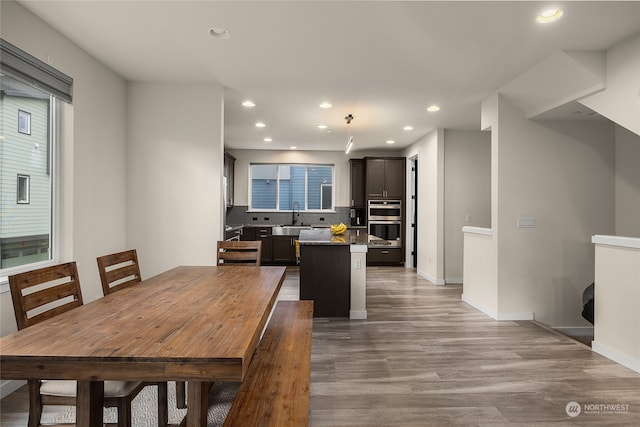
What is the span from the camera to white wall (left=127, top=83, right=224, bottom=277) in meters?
4.13

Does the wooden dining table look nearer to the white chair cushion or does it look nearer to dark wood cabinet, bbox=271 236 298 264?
the white chair cushion

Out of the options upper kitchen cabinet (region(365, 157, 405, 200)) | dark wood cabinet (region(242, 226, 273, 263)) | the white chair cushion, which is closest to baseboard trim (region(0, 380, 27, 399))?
the white chair cushion

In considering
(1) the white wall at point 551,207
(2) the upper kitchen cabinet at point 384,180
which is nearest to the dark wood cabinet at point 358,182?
(2) the upper kitchen cabinet at point 384,180

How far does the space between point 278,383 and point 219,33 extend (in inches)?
105

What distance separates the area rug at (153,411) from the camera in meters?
2.17

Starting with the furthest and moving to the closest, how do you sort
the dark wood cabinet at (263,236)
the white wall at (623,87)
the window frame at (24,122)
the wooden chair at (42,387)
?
the dark wood cabinet at (263,236) < the white wall at (623,87) < the window frame at (24,122) < the wooden chair at (42,387)

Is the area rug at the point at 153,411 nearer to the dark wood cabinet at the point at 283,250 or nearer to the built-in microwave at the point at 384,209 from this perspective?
the dark wood cabinet at the point at 283,250

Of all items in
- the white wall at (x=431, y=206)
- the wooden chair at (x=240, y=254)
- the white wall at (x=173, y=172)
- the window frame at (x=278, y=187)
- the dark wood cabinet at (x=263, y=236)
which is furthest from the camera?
the window frame at (x=278, y=187)

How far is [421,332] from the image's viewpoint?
379 cm

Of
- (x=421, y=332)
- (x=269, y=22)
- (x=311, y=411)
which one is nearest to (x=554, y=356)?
(x=421, y=332)

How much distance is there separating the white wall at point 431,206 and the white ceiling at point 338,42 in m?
1.58

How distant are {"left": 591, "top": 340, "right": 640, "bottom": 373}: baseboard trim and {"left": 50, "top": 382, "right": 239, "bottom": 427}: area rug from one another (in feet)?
10.3

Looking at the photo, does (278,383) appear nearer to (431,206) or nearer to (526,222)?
(526,222)

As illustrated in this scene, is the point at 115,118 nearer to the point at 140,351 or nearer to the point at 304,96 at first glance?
the point at 304,96
